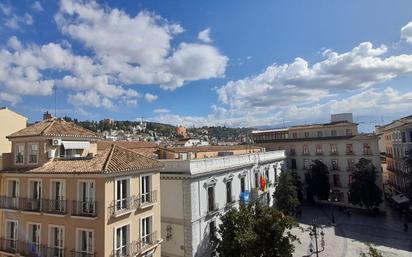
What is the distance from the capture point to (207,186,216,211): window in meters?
27.6

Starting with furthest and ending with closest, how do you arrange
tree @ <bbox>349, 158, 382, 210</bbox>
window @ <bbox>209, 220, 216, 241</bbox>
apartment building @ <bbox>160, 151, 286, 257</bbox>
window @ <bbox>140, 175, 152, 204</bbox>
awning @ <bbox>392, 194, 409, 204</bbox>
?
awning @ <bbox>392, 194, 409, 204</bbox> < tree @ <bbox>349, 158, 382, 210</bbox> < window @ <bbox>209, 220, 216, 241</bbox> < apartment building @ <bbox>160, 151, 286, 257</bbox> < window @ <bbox>140, 175, 152, 204</bbox>

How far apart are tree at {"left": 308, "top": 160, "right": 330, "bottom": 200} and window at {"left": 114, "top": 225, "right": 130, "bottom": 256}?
1502 inches

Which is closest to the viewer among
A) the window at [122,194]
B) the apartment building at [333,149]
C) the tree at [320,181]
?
the window at [122,194]

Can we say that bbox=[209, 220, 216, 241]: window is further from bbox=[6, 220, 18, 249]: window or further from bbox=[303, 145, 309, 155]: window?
bbox=[303, 145, 309, 155]: window

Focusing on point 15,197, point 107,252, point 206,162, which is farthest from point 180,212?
point 15,197

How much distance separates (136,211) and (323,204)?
133ft

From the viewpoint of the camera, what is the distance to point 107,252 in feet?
57.8

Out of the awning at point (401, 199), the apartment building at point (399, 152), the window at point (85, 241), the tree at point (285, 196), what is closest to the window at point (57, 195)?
the window at point (85, 241)

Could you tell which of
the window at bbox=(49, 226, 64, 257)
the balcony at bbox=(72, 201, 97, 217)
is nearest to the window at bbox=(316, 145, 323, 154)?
the balcony at bbox=(72, 201, 97, 217)

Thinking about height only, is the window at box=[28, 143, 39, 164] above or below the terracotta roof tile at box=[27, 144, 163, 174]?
above

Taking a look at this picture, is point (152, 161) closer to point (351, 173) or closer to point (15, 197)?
point (15, 197)

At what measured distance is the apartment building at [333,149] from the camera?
4909 centimetres

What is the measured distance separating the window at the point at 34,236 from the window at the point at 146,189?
272 inches

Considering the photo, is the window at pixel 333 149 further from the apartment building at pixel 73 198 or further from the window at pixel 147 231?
the window at pixel 147 231
